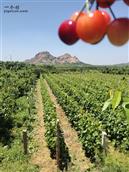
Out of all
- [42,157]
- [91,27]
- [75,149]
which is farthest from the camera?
[75,149]

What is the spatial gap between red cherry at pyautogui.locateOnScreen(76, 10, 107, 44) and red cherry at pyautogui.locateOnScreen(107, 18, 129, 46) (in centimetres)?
2

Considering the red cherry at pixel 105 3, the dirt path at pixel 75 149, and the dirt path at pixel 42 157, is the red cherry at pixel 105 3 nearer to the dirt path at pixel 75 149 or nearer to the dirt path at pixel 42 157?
the dirt path at pixel 75 149

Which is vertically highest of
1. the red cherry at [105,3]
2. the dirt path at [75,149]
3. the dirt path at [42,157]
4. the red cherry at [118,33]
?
the red cherry at [105,3]

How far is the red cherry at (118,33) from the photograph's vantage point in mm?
Result: 639

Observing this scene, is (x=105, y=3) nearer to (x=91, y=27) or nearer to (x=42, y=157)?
(x=91, y=27)

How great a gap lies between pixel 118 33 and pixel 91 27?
5 cm

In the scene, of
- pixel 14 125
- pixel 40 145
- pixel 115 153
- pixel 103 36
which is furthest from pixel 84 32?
pixel 14 125

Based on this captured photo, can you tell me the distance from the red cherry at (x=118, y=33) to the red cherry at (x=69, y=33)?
73 mm

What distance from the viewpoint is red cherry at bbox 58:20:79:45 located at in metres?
0.69

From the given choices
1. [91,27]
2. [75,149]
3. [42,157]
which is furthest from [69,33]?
[75,149]

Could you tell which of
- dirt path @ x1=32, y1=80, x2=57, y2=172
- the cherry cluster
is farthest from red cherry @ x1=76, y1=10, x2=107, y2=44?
dirt path @ x1=32, y1=80, x2=57, y2=172

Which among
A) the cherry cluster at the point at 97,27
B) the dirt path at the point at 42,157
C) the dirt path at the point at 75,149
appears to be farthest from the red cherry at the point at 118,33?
the dirt path at the point at 42,157

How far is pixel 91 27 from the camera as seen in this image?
0.64 metres

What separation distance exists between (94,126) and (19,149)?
275 centimetres
